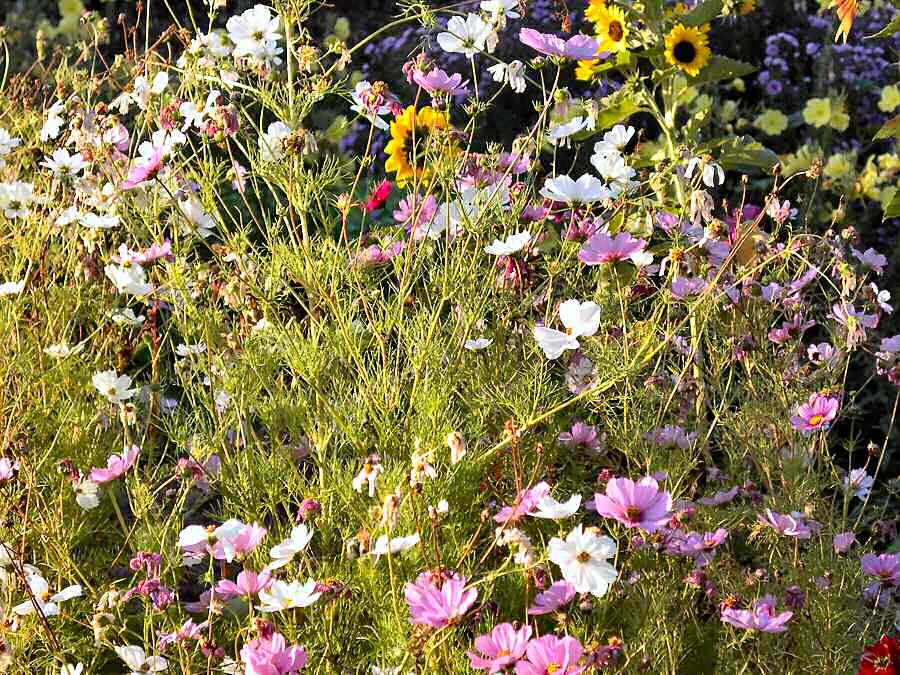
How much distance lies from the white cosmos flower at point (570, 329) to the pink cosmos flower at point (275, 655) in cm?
50

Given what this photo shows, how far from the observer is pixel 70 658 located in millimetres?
1879

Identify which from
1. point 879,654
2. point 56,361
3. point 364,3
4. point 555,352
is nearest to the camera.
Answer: point 879,654

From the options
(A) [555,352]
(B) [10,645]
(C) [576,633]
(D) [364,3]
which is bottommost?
(D) [364,3]

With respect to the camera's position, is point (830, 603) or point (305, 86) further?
point (305, 86)

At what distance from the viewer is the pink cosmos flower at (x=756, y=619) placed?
1.58 metres

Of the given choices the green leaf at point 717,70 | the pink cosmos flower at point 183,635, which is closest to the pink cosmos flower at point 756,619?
the pink cosmos flower at point 183,635

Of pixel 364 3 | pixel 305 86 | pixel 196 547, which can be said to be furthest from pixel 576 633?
pixel 364 3

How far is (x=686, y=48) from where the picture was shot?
119 inches

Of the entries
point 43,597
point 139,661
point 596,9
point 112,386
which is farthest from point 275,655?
point 596,9

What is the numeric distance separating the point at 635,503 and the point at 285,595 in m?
0.45

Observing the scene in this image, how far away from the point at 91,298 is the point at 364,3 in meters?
5.15

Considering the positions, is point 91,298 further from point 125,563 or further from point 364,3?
point 364,3

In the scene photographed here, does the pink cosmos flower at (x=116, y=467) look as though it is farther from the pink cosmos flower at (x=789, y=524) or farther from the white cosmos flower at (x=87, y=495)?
the pink cosmos flower at (x=789, y=524)

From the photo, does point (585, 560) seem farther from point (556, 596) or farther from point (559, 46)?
point (559, 46)
